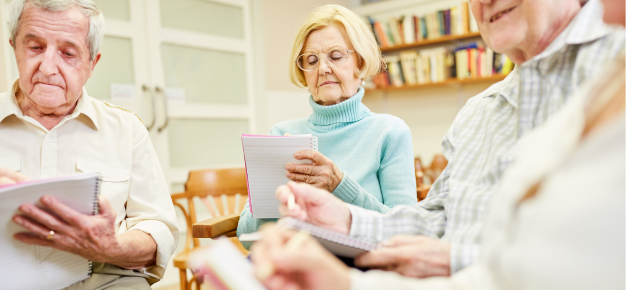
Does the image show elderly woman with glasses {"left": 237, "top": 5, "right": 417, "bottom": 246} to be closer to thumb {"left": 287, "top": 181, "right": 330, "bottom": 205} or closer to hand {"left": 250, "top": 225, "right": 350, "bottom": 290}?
thumb {"left": 287, "top": 181, "right": 330, "bottom": 205}

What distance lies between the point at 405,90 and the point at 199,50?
2.20 meters

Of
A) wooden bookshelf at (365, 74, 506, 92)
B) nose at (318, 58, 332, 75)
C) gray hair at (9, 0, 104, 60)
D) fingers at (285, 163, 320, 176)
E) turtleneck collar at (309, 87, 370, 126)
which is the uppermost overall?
wooden bookshelf at (365, 74, 506, 92)

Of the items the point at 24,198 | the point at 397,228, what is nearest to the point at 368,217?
the point at 397,228

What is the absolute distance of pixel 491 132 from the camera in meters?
0.95

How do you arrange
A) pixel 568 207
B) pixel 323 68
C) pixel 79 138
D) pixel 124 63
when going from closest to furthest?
pixel 568 207 → pixel 79 138 → pixel 323 68 → pixel 124 63

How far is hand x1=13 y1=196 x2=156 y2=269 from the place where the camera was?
96 cm

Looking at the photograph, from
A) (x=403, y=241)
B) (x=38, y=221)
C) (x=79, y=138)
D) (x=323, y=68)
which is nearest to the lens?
(x=403, y=241)

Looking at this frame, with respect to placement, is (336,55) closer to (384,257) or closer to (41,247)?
(384,257)

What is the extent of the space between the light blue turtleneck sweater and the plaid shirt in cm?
29

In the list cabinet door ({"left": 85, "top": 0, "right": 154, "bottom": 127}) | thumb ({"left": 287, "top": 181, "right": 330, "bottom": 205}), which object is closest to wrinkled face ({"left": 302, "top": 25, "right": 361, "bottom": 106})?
thumb ({"left": 287, "top": 181, "right": 330, "bottom": 205})

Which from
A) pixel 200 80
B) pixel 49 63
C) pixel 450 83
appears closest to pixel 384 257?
pixel 49 63

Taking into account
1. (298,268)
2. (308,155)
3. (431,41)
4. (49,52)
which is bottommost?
(298,268)

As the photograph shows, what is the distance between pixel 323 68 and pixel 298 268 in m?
1.13

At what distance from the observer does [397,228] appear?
100 cm
